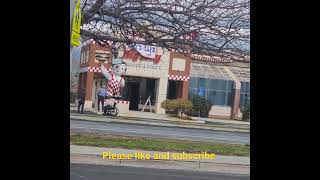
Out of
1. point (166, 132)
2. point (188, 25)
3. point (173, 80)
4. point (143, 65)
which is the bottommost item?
point (166, 132)

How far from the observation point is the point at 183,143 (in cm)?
539

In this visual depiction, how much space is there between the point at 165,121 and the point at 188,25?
37.1 inches

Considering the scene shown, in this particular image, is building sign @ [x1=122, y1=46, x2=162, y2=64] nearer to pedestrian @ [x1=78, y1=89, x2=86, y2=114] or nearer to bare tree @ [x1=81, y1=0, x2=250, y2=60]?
bare tree @ [x1=81, y1=0, x2=250, y2=60]

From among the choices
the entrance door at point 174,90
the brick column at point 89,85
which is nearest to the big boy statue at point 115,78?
the brick column at point 89,85

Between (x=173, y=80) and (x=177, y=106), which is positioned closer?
(x=173, y=80)

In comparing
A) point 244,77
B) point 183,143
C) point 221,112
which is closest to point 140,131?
point 183,143

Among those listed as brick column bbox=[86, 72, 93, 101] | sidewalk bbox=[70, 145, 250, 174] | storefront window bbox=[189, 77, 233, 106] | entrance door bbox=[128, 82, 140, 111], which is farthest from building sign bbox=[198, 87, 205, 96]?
brick column bbox=[86, 72, 93, 101]

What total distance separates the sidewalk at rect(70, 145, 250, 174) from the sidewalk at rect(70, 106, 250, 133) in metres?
0.31

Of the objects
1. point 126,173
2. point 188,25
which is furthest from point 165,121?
point 126,173

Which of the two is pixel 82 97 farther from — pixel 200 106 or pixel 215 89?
pixel 215 89

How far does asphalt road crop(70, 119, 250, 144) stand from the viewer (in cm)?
551

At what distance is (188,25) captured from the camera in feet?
17.5
